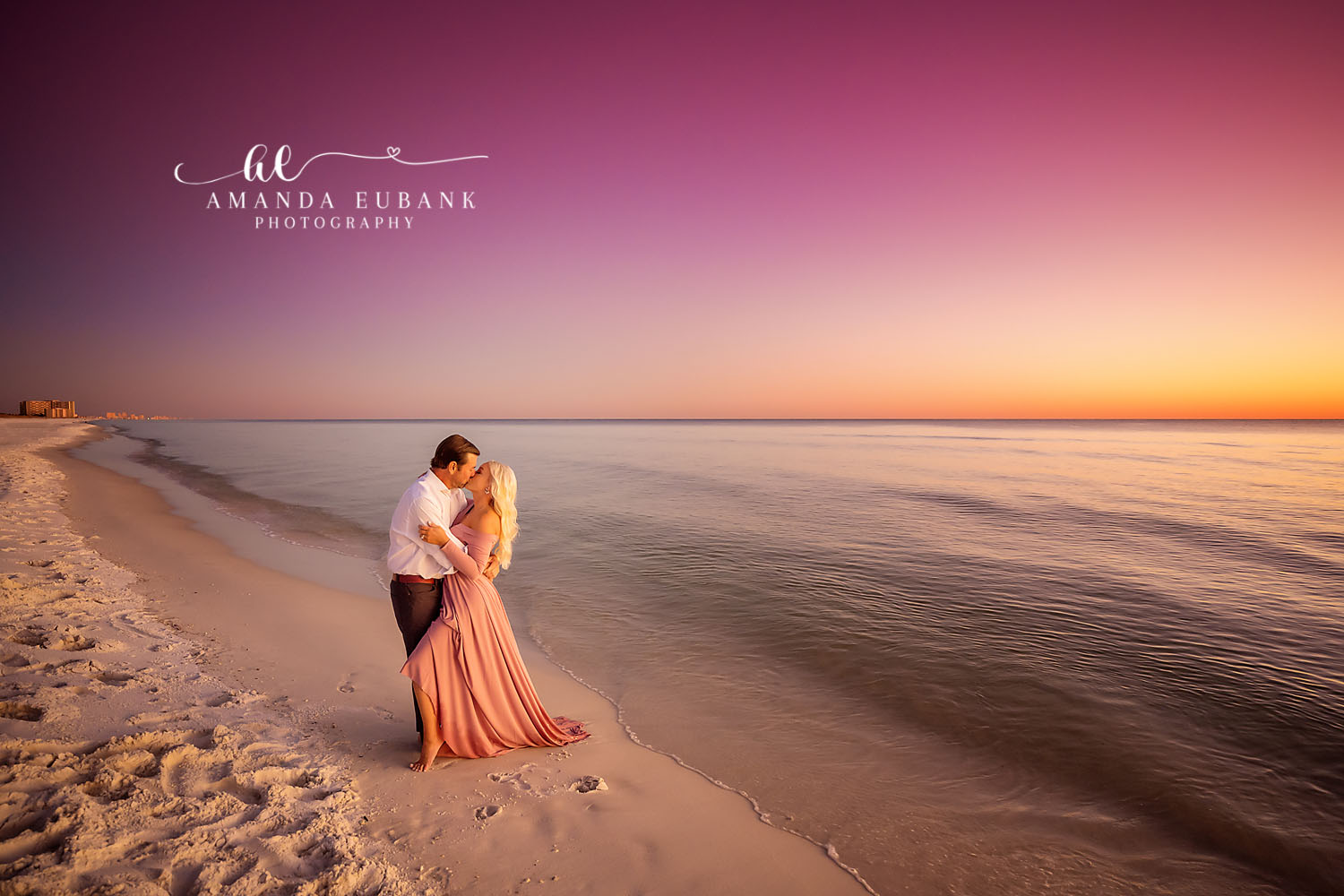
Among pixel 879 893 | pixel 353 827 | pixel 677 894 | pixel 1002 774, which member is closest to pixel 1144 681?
pixel 1002 774

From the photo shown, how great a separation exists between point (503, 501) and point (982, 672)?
248 inches

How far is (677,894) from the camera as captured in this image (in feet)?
11.6

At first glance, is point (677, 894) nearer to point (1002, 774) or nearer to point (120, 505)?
point (1002, 774)

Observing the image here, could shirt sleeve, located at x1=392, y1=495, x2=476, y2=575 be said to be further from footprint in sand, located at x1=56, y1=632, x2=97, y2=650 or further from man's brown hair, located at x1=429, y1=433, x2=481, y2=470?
footprint in sand, located at x1=56, y1=632, x2=97, y2=650

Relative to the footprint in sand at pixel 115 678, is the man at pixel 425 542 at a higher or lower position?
higher

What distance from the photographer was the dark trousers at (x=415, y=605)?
14.9 ft

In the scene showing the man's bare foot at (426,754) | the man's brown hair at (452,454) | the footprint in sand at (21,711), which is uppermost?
the man's brown hair at (452,454)

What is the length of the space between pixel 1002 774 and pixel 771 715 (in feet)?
6.89

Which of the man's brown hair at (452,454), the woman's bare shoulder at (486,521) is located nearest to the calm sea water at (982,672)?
the woman's bare shoulder at (486,521)

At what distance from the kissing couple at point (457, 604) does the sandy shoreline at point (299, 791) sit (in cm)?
35

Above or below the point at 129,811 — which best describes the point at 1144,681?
below

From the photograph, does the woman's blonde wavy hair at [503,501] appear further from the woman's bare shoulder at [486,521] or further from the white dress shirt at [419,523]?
the white dress shirt at [419,523]

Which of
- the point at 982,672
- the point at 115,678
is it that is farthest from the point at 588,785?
the point at 982,672

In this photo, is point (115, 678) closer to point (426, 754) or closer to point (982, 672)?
point (426, 754)
